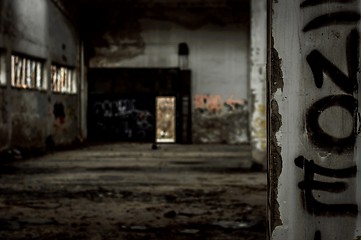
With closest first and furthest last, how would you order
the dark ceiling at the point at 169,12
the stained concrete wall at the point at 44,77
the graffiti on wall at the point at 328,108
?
the graffiti on wall at the point at 328,108 < the stained concrete wall at the point at 44,77 < the dark ceiling at the point at 169,12

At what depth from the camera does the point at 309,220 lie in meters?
2.18

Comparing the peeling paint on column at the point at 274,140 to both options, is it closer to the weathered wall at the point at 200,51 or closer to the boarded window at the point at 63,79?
the boarded window at the point at 63,79

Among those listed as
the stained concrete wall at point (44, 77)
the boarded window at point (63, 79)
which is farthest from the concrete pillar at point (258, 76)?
the boarded window at point (63, 79)

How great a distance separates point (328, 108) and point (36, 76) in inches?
515

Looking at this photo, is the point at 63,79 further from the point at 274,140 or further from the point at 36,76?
the point at 274,140

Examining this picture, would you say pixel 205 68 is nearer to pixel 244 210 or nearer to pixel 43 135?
pixel 43 135

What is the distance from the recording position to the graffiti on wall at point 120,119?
19625mm

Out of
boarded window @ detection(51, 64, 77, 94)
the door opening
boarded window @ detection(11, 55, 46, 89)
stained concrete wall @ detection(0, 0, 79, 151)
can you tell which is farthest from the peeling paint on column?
the door opening

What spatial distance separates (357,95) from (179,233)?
2.63 meters

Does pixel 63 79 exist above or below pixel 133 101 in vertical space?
above

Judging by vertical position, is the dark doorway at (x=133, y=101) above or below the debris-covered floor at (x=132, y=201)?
above

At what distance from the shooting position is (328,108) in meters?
2.14

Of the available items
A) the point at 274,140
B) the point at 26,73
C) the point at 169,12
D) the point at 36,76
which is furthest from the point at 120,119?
the point at 274,140

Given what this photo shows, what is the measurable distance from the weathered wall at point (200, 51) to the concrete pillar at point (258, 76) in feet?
32.4
